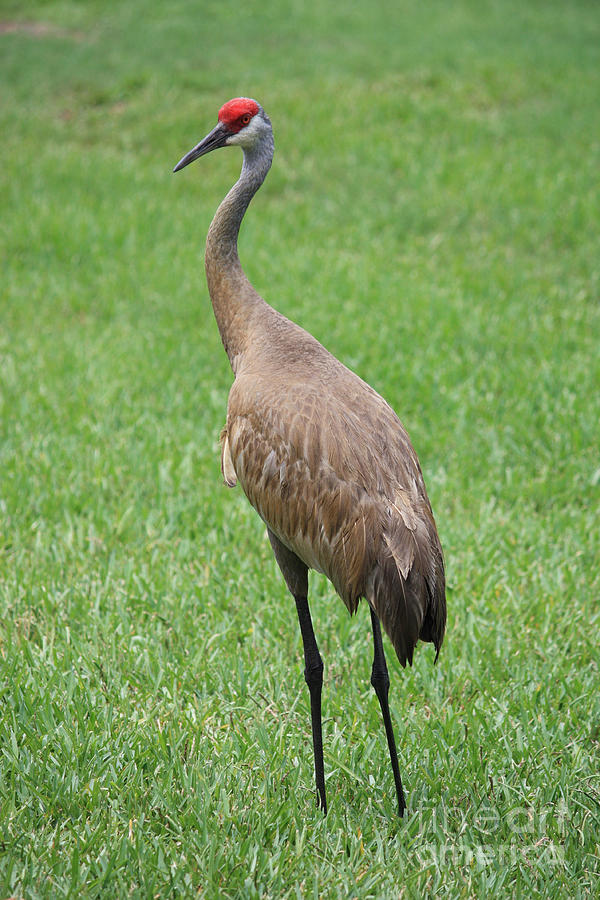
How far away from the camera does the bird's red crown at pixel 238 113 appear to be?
11.3 feet

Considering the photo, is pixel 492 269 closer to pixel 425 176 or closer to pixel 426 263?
pixel 426 263

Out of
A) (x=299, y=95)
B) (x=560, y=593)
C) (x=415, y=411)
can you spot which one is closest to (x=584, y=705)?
(x=560, y=593)

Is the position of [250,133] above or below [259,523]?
above

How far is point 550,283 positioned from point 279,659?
5863 mm

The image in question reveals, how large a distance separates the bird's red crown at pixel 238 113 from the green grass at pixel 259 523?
84.8 inches

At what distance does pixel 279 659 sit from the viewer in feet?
12.7

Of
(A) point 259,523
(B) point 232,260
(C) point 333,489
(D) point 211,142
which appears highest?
(D) point 211,142

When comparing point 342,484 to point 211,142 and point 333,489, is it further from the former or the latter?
point 211,142

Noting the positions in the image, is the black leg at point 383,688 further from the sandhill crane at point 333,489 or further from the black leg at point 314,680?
the black leg at point 314,680

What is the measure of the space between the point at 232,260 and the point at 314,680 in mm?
1667

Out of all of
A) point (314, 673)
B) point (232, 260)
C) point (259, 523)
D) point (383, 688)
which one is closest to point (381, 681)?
point (383, 688)

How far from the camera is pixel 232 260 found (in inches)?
140

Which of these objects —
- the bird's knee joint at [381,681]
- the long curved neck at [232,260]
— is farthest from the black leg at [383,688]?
the long curved neck at [232,260]

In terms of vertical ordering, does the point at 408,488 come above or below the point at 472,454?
above
